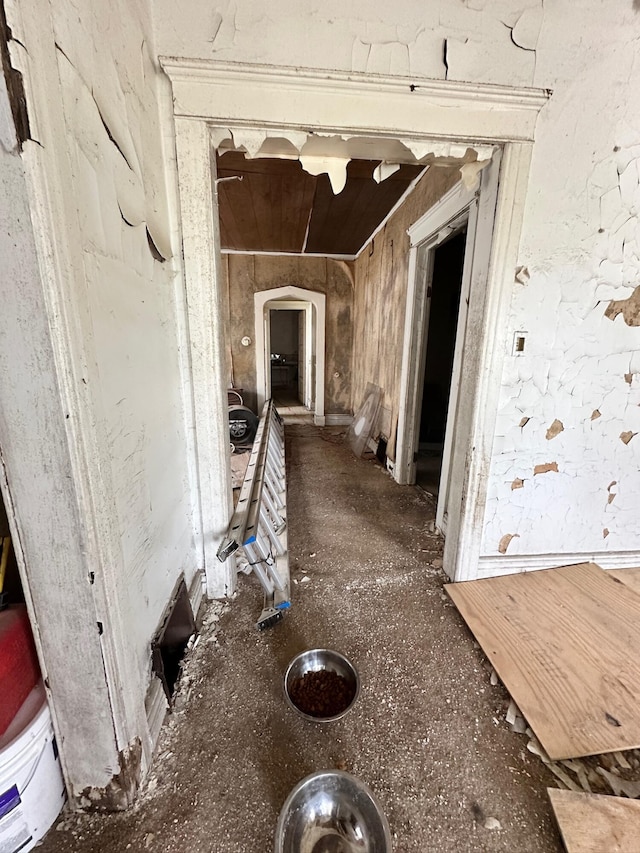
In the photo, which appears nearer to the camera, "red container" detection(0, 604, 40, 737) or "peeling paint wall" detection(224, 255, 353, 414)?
"red container" detection(0, 604, 40, 737)

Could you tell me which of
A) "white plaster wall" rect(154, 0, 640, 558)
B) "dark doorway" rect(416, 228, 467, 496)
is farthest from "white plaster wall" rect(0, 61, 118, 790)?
"dark doorway" rect(416, 228, 467, 496)

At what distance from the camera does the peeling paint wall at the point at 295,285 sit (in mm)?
5328

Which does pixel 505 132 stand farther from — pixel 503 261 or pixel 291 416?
pixel 291 416

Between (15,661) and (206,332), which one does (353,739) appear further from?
(206,332)

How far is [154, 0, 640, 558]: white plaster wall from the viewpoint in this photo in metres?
1.29

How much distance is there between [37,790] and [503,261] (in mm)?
2369

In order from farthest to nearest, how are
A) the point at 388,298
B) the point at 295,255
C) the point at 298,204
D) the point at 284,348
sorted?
the point at 284,348, the point at 295,255, the point at 388,298, the point at 298,204

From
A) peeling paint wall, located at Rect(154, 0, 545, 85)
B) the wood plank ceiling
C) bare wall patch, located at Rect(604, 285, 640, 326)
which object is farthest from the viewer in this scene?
the wood plank ceiling

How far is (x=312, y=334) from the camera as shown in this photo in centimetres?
576

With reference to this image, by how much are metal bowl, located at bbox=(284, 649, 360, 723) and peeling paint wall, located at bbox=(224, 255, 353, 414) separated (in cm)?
461

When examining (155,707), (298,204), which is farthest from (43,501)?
(298,204)

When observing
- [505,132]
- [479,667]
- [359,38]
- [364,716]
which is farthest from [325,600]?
[359,38]

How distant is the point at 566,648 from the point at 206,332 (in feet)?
6.76

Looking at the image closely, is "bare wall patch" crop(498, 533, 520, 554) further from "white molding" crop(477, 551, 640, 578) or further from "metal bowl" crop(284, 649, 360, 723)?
"metal bowl" crop(284, 649, 360, 723)
